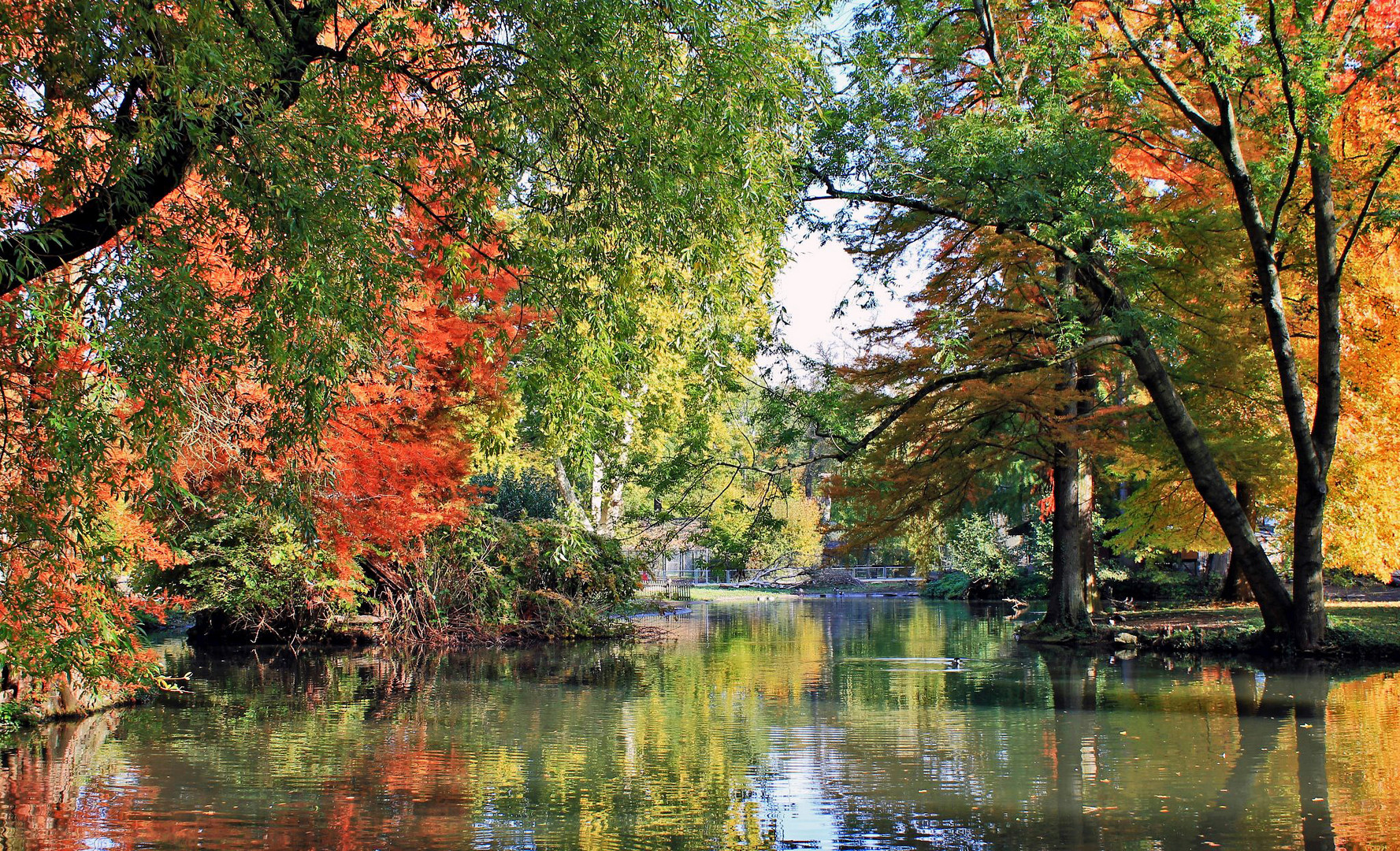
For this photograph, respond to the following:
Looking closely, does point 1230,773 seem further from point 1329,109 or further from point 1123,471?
point 1123,471

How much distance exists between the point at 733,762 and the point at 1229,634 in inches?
453

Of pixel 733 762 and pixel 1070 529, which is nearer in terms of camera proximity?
pixel 733 762

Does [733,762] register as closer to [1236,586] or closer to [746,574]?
[1236,586]

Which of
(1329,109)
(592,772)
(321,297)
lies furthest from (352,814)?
(1329,109)

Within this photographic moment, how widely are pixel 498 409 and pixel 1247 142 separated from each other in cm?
1283

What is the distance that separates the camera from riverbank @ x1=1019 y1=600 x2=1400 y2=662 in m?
15.3

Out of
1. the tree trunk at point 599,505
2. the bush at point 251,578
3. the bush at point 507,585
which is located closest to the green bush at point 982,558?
the tree trunk at point 599,505

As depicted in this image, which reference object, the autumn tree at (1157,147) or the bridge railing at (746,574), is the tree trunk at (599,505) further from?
the bridge railing at (746,574)

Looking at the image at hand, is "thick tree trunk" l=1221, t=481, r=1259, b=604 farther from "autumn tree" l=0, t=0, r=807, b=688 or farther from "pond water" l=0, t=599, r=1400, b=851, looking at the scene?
"autumn tree" l=0, t=0, r=807, b=688

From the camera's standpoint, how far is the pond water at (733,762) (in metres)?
6.67

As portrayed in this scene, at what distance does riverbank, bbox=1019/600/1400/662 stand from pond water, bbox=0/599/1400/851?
115 cm

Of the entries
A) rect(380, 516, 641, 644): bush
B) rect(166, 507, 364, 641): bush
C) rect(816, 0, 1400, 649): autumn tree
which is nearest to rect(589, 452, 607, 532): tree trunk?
rect(380, 516, 641, 644): bush

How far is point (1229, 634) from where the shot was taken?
17.1 metres

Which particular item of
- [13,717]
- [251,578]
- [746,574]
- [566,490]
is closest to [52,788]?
[13,717]
